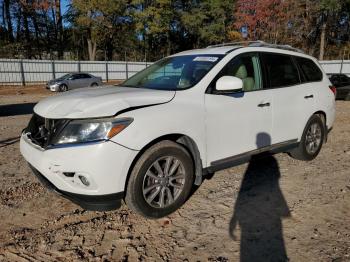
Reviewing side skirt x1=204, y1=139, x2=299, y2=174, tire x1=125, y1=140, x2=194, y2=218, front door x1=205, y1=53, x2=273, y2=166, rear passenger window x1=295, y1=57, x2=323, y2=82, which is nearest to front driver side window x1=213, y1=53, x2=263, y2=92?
front door x1=205, y1=53, x2=273, y2=166

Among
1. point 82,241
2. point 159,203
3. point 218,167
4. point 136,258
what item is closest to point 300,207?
point 218,167

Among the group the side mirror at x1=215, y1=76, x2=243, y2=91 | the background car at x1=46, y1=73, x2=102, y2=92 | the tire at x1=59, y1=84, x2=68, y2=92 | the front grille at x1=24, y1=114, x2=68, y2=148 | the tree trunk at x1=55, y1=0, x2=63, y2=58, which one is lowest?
the tire at x1=59, y1=84, x2=68, y2=92

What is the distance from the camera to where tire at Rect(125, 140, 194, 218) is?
312cm

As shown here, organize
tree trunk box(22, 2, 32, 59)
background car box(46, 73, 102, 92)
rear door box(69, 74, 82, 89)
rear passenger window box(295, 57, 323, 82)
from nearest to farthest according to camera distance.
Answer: rear passenger window box(295, 57, 323, 82) → background car box(46, 73, 102, 92) → rear door box(69, 74, 82, 89) → tree trunk box(22, 2, 32, 59)

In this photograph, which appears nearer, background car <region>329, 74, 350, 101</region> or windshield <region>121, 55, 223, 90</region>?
windshield <region>121, 55, 223, 90</region>

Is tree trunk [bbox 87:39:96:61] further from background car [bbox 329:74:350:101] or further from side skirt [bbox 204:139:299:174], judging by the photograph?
side skirt [bbox 204:139:299:174]

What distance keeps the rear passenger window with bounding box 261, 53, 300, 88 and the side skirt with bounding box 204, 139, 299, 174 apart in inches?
32.1

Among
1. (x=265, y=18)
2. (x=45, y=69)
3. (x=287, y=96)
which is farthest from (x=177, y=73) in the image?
(x=265, y=18)

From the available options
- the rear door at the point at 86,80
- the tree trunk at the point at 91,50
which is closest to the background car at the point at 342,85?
the rear door at the point at 86,80

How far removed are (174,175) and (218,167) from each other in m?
0.60

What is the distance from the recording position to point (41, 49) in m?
41.8

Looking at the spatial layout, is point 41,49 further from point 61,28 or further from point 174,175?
point 174,175

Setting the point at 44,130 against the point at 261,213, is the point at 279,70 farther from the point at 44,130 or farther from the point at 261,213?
the point at 44,130

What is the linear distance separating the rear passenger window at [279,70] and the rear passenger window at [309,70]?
0.72ft
